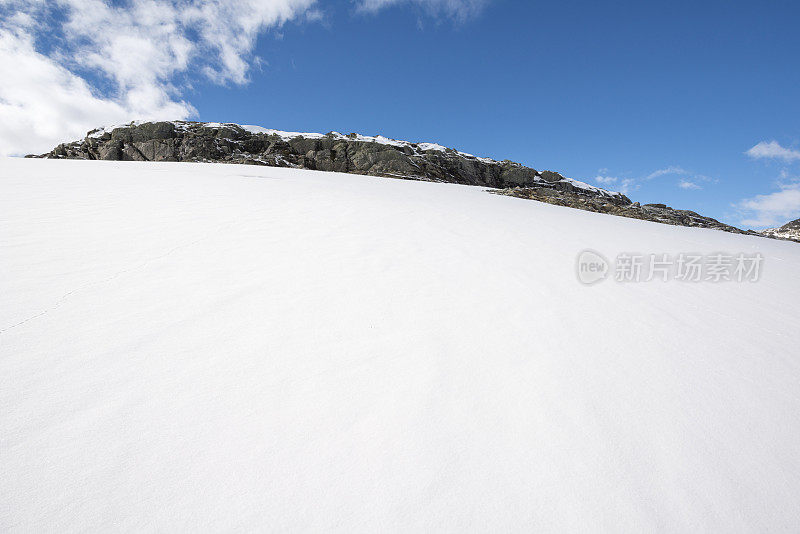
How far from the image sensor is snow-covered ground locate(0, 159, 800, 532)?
1110 millimetres

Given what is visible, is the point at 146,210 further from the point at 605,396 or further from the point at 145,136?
the point at 145,136

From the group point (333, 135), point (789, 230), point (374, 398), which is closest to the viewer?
point (374, 398)

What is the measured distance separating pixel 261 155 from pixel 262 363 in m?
33.0

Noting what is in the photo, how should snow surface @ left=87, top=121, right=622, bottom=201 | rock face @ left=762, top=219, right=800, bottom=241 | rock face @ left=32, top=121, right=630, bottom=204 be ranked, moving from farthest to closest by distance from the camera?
snow surface @ left=87, top=121, right=622, bottom=201 → rock face @ left=762, top=219, right=800, bottom=241 → rock face @ left=32, top=121, right=630, bottom=204

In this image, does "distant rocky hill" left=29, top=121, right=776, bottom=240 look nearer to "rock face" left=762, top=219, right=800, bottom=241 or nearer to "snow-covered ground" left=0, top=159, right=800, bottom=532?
"rock face" left=762, top=219, right=800, bottom=241

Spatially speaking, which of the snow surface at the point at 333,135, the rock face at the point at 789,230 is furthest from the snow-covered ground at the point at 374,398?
the rock face at the point at 789,230

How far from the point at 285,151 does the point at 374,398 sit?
1334 inches

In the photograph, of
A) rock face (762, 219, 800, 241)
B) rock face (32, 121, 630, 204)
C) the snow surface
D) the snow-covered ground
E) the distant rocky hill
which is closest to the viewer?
the snow-covered ground

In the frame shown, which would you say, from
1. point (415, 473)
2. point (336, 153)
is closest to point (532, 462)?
point (415, 473)

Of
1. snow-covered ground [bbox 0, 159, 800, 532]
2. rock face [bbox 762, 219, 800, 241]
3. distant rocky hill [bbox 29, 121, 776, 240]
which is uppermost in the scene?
distant rocky hill [bbox 29, 121, 776, 240]

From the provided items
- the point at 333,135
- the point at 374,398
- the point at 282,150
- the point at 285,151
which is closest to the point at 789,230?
the point at 333,135

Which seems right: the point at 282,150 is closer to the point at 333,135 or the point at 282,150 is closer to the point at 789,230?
the point at 333,135

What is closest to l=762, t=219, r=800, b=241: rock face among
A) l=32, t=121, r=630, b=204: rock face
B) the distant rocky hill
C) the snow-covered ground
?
the distant rocky hill

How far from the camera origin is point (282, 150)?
103 ft
